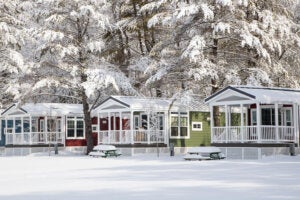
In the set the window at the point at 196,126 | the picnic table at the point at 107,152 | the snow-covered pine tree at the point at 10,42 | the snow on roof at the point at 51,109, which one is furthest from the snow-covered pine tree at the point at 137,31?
the picnic table at the point at 107,152

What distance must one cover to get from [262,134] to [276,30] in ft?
38.8

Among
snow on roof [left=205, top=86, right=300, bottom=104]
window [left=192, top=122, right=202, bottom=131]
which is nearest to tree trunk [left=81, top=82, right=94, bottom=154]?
window [left=192, top=122, right=202, bottom=131]

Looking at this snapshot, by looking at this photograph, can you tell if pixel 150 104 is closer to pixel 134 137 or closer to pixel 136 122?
pixel 134 137

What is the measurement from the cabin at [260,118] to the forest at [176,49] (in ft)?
13.0

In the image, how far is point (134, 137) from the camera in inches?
1644

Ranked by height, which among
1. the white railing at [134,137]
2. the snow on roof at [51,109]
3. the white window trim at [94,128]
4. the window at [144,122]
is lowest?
the white railing at [134,137]

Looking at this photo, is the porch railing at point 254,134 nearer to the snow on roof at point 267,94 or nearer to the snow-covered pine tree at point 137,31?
the snow on roof at point 267,94

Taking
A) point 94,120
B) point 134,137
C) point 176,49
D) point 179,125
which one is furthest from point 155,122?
point 94,120

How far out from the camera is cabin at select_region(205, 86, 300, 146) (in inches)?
1337

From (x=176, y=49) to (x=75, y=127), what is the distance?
1137 cm

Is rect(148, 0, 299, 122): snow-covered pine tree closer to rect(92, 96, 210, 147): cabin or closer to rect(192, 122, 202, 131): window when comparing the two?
rect(92, 96, 210, 147): cabin

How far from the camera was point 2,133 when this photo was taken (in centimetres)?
5512

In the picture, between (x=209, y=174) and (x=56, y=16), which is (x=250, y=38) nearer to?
(x=56, y=16)

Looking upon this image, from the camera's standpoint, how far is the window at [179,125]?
4378 centimetres
